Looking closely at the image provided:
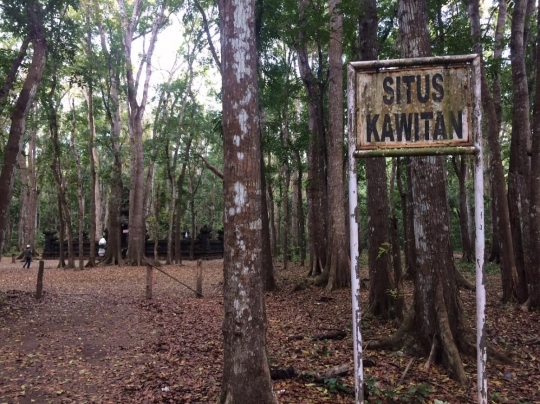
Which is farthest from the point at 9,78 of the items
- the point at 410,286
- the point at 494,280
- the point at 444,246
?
the point at 494,280

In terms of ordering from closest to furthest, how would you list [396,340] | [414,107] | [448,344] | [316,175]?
[414,107] → [448,344] → [396,340] → [316,175]

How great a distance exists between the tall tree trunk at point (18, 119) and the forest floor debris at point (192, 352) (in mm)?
2594

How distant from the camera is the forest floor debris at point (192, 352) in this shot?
16.7 ft

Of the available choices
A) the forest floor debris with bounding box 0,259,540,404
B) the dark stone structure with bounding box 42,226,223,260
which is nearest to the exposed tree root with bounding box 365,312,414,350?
the forest floor debris with bounding box 0,259,540,404

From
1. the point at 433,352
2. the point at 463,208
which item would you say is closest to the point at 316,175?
the point at 463,208

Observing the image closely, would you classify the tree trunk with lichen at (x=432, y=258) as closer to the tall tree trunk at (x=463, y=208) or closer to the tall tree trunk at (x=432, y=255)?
the tall tree trunk at (x=432, y=255)

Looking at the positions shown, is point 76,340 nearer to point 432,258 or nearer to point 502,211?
point 432,258

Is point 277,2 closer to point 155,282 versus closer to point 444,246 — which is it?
point 444,246

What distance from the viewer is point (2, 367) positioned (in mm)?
6613

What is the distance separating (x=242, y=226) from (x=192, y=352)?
12.5 feet

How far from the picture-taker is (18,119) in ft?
34.2

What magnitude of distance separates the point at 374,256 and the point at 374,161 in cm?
198

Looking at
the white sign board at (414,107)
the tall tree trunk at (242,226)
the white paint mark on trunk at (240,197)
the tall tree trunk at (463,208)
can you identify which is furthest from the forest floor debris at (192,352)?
the tall tree trunk at (463,208)

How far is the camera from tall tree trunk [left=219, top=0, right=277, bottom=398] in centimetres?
412
